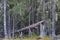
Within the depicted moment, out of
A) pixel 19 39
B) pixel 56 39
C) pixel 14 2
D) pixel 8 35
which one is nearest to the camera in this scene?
pixel 56 39

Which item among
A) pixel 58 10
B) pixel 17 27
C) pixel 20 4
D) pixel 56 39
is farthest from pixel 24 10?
pixel 56 39

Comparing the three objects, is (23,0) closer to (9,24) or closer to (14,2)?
(14,2)

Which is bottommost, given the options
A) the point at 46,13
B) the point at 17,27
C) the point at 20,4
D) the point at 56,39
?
the point at 56,39

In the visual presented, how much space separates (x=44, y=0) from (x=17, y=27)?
124 inches

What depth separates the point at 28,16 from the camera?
13.5 metres

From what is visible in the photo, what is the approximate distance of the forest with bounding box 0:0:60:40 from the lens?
1183cm

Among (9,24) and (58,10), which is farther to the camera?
(9,24)

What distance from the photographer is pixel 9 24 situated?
44.2ft

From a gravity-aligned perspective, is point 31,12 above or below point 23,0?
below

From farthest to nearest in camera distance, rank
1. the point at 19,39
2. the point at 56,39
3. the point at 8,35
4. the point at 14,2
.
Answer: the point at 14,2, the point at 8,35, the point at 19,39, the point at 56,39

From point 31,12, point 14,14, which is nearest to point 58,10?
point 31,12

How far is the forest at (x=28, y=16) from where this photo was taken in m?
11.8

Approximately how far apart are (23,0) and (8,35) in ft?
9.70

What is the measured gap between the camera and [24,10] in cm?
1274
